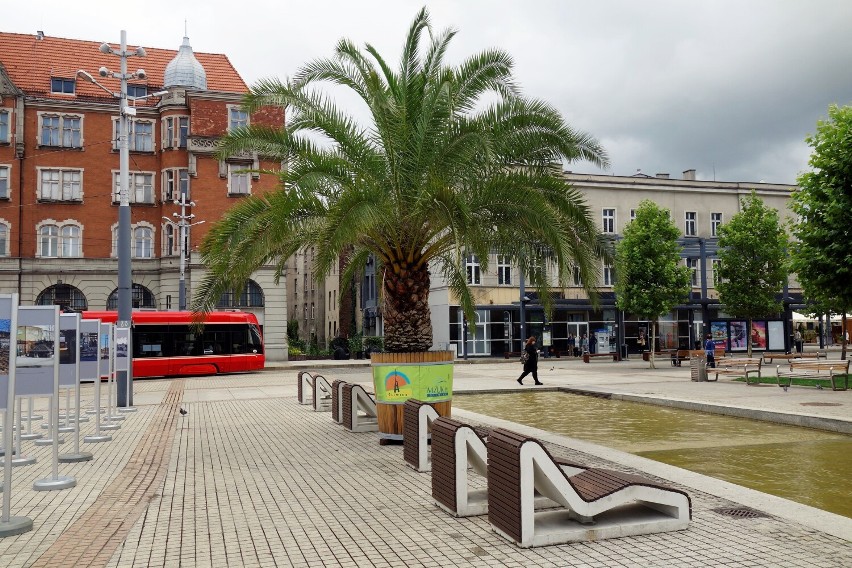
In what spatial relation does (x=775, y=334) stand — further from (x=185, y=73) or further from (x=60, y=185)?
(x=60, y=185)

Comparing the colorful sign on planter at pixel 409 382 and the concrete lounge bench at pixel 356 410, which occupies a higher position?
the colorful sign on planter at pixel 409 382

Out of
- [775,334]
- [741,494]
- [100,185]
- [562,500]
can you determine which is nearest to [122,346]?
[562,500]

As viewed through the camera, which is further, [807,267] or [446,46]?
[807,267]

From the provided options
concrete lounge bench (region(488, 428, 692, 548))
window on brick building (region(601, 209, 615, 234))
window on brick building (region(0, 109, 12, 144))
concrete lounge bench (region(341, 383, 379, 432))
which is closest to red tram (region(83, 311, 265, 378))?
concrete lounge bench (region(341, 383, 379, 432))

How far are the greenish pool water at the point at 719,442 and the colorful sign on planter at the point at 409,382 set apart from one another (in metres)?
2.94

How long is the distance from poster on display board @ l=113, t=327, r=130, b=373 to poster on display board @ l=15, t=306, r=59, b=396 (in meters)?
9.94

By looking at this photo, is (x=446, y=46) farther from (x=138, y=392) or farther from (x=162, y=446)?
(x=138, y=392)

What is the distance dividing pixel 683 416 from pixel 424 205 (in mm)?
8097

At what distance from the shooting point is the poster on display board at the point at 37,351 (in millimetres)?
8141

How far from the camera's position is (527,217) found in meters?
11.9

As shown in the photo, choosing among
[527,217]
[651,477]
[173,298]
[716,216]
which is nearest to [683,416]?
[527,217]

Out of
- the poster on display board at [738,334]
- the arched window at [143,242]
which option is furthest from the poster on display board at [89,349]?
the poster on display board at [738,334]

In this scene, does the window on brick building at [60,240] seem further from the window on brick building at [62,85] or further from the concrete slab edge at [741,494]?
the concrete slab edge at [741,494]

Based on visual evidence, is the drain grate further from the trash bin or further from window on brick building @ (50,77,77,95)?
window on brick building @ (50,77,77,95)
